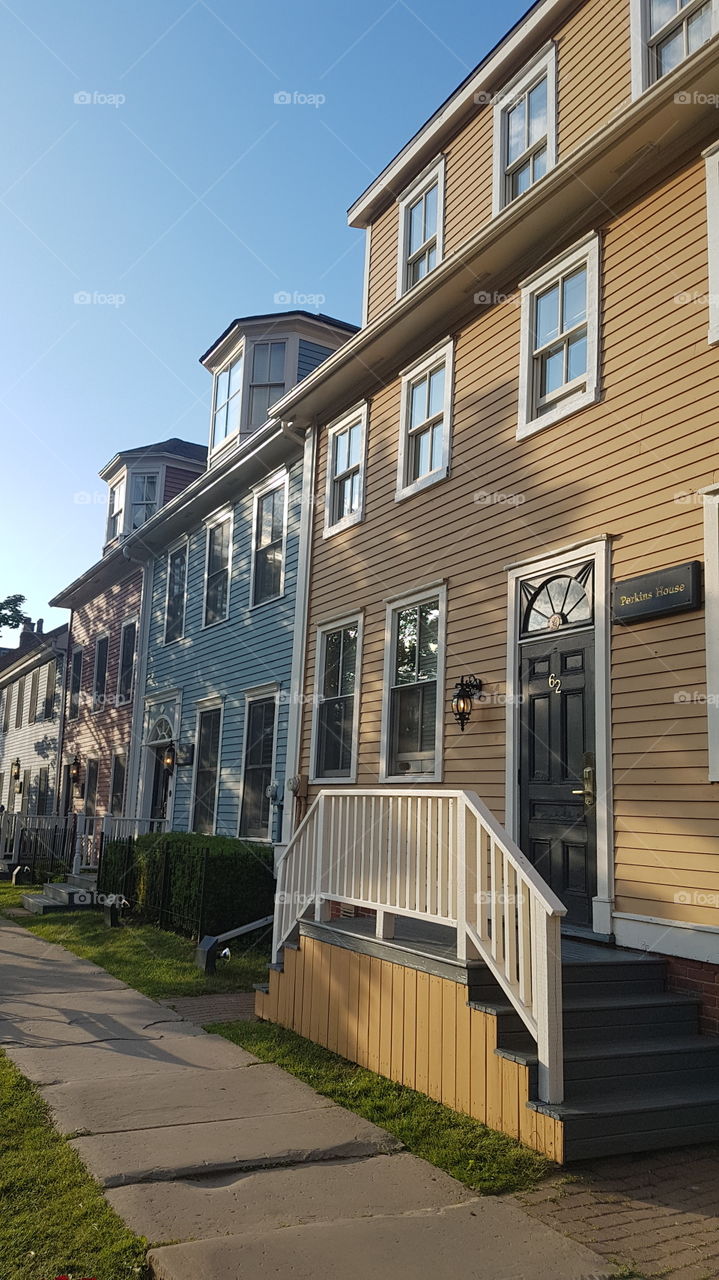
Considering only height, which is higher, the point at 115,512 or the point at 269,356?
the point at 269,356

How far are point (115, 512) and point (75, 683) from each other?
456 cm

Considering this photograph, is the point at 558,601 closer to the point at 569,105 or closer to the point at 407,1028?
the point at 407,1028

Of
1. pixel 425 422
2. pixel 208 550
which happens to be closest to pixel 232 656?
pixel 208 550

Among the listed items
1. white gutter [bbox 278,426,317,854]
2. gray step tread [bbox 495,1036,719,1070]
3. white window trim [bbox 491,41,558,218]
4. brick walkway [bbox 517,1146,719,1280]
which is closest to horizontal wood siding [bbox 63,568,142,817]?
white gutter [bbox 278,426,317,854]

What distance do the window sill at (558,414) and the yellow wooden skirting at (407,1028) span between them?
4.52 m

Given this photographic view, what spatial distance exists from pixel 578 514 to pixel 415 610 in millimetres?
2705

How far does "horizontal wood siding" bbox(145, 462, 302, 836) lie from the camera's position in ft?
42.7

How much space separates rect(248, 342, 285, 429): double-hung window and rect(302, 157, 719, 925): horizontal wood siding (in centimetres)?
679

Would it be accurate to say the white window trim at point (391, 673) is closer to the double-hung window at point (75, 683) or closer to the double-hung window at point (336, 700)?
the double-hung window at point (336, 700)

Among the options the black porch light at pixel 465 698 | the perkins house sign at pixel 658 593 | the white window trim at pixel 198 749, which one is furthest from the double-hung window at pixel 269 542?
the perkins house sign at pixel 658 593

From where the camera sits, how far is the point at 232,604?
48.8 feet

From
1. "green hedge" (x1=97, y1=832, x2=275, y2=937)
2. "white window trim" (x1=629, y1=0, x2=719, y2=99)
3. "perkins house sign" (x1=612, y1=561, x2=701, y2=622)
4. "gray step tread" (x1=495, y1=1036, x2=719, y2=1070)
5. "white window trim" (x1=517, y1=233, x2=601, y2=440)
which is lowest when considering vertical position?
"gray step tread" (x1=495, y1=1036, x2=719, y2=1070)

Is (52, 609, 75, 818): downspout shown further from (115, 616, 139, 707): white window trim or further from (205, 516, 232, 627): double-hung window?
(205, 516, 232, 627): double-hung window
